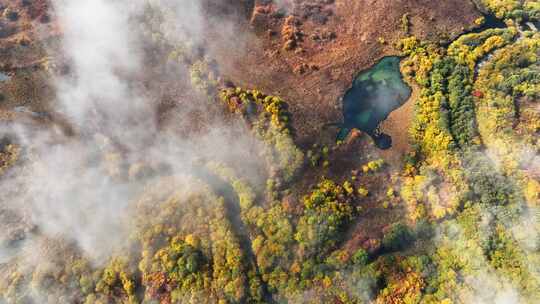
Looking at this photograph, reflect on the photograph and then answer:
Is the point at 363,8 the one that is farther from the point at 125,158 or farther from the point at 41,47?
the point at 41,47

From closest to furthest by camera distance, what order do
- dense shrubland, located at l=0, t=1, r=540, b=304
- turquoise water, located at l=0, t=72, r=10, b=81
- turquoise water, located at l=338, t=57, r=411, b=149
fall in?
dense shrubland, located at l=0, t=1, r=540, b=304 → turquoise water, located at l=338, t=57, r=411, b=149 → turquoise water, located at l=0, t=72, r=10, b=81

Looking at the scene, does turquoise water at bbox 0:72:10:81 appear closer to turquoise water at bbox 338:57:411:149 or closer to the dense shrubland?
the dense shrubland

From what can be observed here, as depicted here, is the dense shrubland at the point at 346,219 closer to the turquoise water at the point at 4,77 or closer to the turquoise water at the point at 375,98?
the turquoise water at the point at 375,98

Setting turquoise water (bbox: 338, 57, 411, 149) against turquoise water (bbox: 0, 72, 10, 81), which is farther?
turquoise water (bbox: 0, 72, 10, 81)

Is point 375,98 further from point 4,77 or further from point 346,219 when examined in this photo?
point 4,77

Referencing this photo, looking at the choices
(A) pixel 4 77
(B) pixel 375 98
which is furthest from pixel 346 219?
(A) pixel 4 77

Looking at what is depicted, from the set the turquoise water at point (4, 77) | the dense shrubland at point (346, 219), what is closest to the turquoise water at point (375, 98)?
the dense shrubland at point (346, 219)

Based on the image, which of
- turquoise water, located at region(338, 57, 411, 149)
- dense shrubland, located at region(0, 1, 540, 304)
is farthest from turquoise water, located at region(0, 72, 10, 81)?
turquoise water, located at region(338, 57, 411, 149)

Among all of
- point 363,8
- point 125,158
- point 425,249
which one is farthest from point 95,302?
point 363,8

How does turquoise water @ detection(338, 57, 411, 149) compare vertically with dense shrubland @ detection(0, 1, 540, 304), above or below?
above
